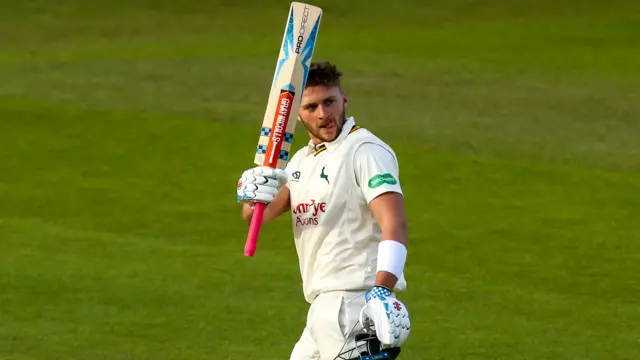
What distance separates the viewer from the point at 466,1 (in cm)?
2456

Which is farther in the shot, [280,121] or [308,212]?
[280,121]

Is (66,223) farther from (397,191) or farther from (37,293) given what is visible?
(397,191)

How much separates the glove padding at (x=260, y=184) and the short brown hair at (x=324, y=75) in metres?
0.43

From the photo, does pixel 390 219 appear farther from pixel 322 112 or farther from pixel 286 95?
pixel 286 95

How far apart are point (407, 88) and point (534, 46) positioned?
3.74 metres

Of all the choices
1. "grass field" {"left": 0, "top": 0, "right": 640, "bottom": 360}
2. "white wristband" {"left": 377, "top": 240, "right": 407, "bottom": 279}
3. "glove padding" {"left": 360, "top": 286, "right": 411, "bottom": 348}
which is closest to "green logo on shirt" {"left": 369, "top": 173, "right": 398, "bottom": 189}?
"white wristband" {"left": 377, "top": 240, "right": 407, "bottom": 279}

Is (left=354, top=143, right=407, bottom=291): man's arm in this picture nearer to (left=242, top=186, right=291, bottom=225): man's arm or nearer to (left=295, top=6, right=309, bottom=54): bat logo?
(left=242, top=186, right=291, bottom=225): man's arm

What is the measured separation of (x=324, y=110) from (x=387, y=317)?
41.9 inches

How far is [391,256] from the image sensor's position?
5.44 metres

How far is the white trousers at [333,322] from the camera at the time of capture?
5.75 m

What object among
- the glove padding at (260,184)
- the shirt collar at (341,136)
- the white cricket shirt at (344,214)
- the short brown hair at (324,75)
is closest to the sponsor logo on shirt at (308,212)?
the white cricket shirt at (344,214)

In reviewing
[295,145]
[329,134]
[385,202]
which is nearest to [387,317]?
[385,202]

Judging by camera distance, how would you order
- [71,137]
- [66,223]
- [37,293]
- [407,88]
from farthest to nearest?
1. [407,88]
2. [71,137]
3. [66,223]
4. [37,293]

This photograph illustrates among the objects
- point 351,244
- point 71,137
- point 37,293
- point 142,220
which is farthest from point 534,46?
point 351,244
